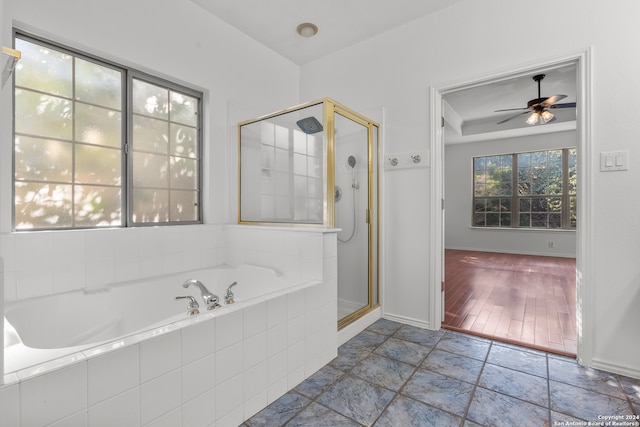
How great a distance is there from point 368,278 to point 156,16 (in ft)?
8.41

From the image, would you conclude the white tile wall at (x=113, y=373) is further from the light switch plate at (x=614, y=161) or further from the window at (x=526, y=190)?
the window at (x=526, y=190)

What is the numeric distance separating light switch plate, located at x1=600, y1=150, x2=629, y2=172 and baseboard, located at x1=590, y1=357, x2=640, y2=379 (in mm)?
1151

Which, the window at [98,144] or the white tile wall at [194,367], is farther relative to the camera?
the window at [98,144]

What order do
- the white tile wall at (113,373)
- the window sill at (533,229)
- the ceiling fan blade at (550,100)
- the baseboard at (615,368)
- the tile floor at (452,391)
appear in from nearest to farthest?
the white tile wall at (113,373) → the tile floor at (452,391) → the baseboard at (615,368) → the ceiling fan blade at (550,100) → the window sill at (533,229)

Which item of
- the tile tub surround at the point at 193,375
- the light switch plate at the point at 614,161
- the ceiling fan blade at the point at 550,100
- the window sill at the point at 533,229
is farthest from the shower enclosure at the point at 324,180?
the window sill at the point at 533,229

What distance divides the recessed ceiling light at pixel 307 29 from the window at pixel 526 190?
5.43 metres

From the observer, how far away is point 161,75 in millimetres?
2295

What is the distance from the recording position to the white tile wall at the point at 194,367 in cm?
92

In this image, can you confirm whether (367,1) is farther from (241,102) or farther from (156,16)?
(156,16)

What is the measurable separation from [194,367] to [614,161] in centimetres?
249

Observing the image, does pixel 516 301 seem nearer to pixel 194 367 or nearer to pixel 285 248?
pixel 285 248

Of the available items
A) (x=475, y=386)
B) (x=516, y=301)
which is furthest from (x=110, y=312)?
(x=516, y=301)

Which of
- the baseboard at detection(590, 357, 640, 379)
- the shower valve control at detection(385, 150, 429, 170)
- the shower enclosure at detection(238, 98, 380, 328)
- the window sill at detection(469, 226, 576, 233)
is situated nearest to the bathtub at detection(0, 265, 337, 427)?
the shower enclosure at detection(238, 98, 380, 328)

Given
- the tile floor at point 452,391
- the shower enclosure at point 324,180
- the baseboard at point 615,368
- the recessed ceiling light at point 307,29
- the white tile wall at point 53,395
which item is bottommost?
the tile floor at point 452,391
